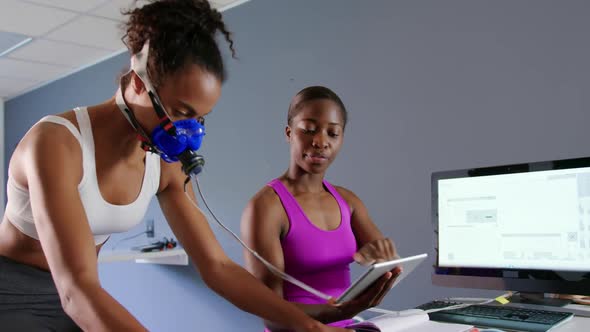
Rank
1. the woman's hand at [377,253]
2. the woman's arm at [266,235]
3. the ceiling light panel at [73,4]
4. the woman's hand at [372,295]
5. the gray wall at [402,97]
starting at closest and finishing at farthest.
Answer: the woman's hand at [372,295] → the woman's hand at [377,253] → the woman's arm at [266,235] → the gray wall at [402,97] → the ceiling light panel at [73,4]

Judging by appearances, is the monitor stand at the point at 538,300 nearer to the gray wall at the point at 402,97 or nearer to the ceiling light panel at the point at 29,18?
the gray wall at the point at 402,97

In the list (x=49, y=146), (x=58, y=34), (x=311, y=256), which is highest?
(x=58, y=34)

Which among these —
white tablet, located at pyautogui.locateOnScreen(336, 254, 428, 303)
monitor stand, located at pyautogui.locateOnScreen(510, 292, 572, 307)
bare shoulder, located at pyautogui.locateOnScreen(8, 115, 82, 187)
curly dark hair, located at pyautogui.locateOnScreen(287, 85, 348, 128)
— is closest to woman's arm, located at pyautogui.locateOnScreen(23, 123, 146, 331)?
bare shoulder, located at pyautogui.locateOnScreen(8, 115, 82, 187)

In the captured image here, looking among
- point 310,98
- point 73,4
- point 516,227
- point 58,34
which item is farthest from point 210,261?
point 58,34

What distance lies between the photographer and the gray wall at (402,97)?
2.11m

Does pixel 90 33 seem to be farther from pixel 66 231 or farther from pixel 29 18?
pixel 66 231

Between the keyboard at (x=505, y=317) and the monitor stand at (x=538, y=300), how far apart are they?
0.43 ft

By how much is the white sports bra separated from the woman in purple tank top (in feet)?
1.17

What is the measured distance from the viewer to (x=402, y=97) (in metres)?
2.55

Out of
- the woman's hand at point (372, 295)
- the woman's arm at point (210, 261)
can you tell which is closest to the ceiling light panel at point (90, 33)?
the woman's arm at point (210, 261)

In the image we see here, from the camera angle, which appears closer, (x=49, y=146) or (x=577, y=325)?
(x=49, y=146)

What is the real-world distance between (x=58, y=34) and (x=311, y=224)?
3.09 m

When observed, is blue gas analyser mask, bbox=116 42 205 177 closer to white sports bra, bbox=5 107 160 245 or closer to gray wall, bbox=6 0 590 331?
white sports bra, bbox=5 107 160 245

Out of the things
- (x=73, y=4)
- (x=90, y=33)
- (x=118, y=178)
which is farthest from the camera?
(x=90, y=33)
